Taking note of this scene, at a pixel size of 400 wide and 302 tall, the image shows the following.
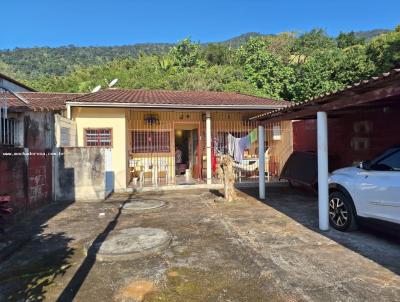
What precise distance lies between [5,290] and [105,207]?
4750 millimetres

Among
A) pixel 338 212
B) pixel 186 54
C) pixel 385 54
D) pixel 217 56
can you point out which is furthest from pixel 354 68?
pixel 338 212

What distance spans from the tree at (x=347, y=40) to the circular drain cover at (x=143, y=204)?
114ft

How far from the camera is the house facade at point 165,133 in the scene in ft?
36.8

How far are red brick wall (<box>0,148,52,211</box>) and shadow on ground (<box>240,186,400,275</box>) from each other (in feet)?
19.9

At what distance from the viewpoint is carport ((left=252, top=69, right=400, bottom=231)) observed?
481 cm

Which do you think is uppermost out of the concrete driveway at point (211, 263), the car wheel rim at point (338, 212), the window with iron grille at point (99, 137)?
the window with iron grille at point (99, 137)

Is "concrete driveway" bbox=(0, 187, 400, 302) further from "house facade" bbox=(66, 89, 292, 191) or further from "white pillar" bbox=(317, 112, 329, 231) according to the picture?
"house facade" bbox=(66, 89, 292, 191)

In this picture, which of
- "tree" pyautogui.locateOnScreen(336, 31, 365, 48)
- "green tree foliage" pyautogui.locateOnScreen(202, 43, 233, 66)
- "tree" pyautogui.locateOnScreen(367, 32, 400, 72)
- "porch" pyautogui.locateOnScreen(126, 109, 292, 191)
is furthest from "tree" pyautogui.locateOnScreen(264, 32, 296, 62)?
"porch" pyautogui.locateOnScreen(126, 109, 292, 191)

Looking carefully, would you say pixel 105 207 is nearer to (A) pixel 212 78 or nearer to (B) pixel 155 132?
(B) pixel 155 132

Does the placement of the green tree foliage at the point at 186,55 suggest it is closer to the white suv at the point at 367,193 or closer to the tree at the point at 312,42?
the tree at the point at 312,42

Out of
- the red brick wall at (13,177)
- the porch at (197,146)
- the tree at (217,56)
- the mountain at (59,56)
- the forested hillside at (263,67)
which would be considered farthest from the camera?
the mountain at (59,56)

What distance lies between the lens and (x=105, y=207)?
8.48m

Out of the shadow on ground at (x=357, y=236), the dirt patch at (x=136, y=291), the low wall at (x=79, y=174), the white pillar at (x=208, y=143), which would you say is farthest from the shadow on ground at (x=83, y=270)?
the white pillar at (x=208, y=143)

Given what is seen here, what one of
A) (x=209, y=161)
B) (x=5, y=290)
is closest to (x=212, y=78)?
(x=209, y=161)
